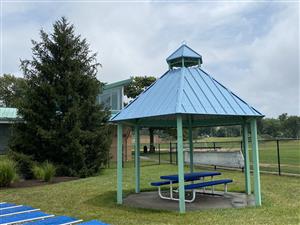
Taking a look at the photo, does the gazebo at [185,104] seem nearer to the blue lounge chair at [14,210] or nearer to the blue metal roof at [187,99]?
the blue metal roof at [187,99]

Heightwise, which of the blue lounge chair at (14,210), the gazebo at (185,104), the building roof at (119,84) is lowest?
the blue lounge chair at (14,210)

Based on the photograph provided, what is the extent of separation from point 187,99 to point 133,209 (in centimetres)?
334

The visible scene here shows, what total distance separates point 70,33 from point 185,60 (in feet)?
36.0

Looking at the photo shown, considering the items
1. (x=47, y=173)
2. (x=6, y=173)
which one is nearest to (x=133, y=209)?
(x=6, y=173)

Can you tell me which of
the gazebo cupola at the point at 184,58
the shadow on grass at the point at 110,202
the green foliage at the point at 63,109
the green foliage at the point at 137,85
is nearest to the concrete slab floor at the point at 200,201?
the shadow on grass at the point at 110,202

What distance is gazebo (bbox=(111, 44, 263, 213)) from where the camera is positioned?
8673 mm

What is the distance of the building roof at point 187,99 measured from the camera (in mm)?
8859

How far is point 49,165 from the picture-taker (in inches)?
643

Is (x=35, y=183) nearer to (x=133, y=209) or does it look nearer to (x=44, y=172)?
(x=44, y=172)

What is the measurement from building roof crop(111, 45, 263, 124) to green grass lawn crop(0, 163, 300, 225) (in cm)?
257

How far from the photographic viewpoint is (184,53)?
420 inches

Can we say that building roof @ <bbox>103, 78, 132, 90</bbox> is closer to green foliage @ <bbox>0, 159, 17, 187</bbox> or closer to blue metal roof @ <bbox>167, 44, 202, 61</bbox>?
green foliage @ <bbox>0, 159, 17, 187</bbox>

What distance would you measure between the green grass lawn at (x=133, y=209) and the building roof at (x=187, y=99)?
8.43 feet

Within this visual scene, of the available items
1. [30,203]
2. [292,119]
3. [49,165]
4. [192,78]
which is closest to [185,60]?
[192,78]
